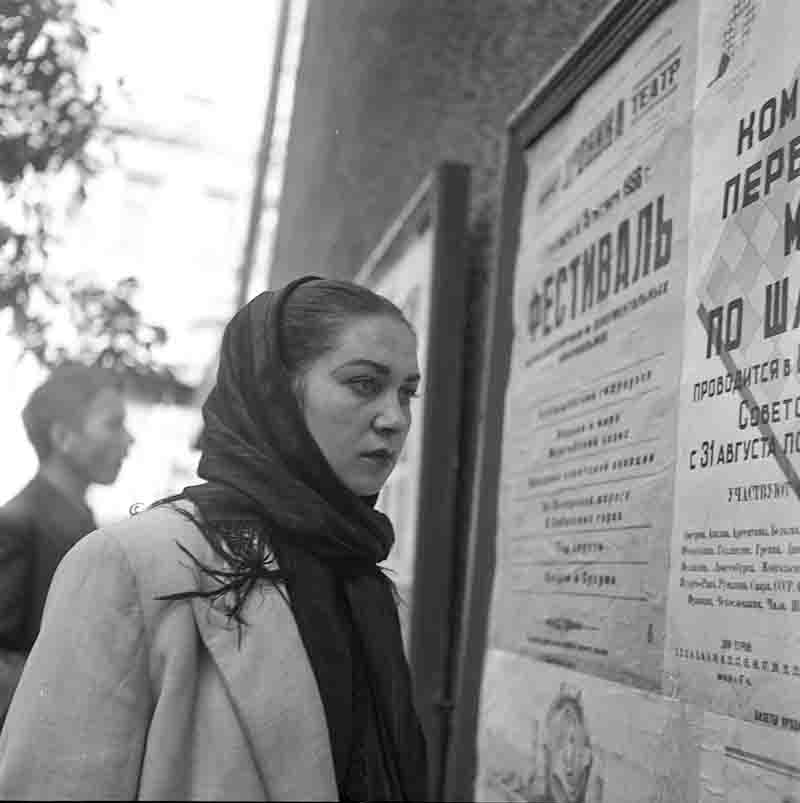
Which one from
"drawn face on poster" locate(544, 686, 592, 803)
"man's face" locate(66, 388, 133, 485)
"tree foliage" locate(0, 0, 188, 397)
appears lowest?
"drawn face on poster" locate(544, 686, 592, 803)

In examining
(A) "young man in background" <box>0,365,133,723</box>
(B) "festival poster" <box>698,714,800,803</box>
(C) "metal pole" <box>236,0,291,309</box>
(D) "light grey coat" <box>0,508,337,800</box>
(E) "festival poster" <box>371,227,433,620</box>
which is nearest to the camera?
(D) "light grey coat" <box>0,508,337,800</box>

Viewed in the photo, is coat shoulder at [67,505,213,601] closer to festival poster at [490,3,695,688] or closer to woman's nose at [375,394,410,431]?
woman's nose at [375,394,410,431]

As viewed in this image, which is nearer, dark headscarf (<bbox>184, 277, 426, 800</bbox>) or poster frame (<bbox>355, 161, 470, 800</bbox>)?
dark headscarf (<bbox>184, 277, 426, 800</bbox>)

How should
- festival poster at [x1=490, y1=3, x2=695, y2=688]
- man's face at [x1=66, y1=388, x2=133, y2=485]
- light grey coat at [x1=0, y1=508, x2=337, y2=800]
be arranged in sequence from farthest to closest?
festival poster at [x1=490, y1=3, x2=695, y2=688]
man's face at [x1=66, y1=388, x2=133, y2=485]
light grey coat at [x1=0, y1=508, x2=337, y2=800]

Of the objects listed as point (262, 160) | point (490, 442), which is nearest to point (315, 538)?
point (262, 160)

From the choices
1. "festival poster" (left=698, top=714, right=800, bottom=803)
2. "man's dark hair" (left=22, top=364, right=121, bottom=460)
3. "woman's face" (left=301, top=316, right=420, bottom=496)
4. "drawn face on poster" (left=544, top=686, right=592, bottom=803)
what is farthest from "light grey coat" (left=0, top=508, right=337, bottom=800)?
"drawn face on poster" (left=544, top=686, right=592, bottom=803)

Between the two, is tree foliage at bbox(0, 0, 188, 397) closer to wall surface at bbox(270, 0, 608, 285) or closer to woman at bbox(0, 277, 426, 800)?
woman at bbox(0, 277, 426, 800)

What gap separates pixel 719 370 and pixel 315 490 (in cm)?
66

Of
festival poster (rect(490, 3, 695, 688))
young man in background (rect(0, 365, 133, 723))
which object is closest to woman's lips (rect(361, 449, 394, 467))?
young man in background (rect(0, 365, 133, 723))

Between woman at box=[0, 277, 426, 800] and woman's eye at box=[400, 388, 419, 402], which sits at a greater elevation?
woman's eye at box=[400, 388, 419, 402]

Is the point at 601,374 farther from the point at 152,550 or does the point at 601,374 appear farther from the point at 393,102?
the point at 393,102

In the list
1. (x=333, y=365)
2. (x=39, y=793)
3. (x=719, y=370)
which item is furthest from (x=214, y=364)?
(x=719, y=370)

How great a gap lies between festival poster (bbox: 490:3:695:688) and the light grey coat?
30.7 inches

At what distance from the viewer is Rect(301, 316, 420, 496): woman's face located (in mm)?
1438
